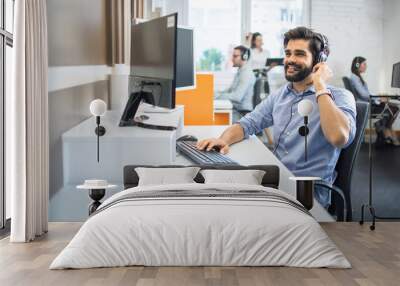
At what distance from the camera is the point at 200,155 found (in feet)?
20.0

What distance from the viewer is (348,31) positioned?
20.2 ft

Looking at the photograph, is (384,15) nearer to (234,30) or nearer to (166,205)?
(234,30)

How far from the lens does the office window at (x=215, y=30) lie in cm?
610

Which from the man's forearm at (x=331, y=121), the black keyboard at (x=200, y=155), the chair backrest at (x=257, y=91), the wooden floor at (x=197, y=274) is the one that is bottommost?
the wooden floor at (x=197, y=274)

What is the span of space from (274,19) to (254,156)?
4.14ft

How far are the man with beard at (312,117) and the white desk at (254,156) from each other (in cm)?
6

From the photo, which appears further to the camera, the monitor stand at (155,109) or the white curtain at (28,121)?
the monitor stand at (155,109)

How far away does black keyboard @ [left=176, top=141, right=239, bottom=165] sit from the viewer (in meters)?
6.05

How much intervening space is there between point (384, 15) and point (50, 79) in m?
3.06

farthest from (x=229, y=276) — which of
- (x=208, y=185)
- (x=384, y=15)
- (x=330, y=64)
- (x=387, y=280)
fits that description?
(x=384, y=15)

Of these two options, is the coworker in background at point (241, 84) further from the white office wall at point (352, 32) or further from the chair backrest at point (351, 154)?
the chair backrest at point (351, 154)

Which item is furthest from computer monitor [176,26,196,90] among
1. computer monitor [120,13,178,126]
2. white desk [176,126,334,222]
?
white desk [176,126,334,222]

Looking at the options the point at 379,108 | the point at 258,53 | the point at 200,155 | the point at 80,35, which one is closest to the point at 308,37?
the point at 258,53

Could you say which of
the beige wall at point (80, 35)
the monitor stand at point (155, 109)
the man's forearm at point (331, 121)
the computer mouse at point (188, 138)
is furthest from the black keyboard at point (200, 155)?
the beige wall at point (80, 35)
